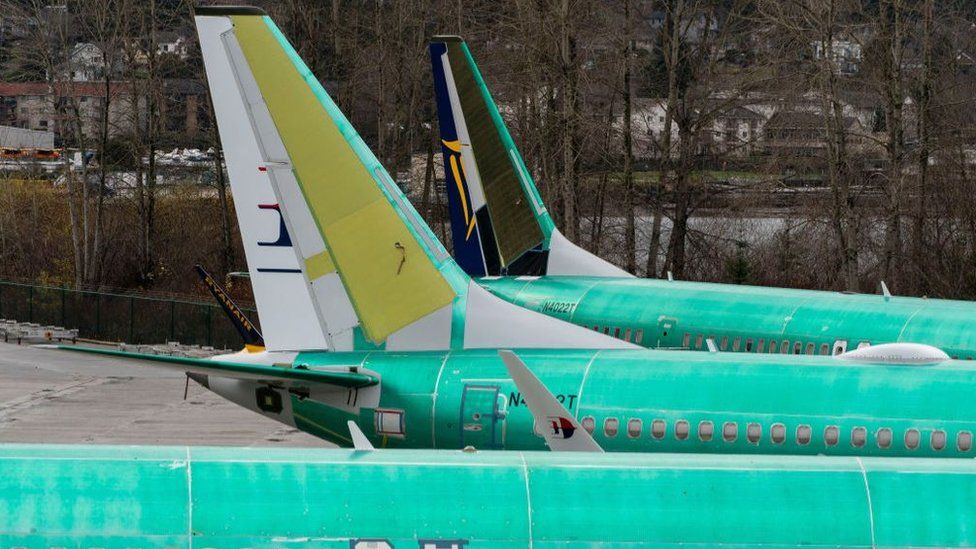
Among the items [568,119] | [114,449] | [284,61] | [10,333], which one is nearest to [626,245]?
[568,119]

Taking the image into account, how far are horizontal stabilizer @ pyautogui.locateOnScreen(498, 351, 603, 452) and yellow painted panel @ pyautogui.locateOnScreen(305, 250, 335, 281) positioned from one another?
487 cm

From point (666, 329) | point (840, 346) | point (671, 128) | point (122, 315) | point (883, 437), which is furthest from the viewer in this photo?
point (671, 128)

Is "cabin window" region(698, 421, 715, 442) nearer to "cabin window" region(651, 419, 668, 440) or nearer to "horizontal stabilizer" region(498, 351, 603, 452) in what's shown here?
"cabin window" region(651, 419, 668, 440)

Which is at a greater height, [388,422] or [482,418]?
[482,418]

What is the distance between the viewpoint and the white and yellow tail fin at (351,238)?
2083 centimetres

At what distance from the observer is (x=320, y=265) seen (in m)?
21.1

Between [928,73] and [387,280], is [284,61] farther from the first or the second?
[928,73]

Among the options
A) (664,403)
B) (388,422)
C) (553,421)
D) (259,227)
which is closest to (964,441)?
(664,403)

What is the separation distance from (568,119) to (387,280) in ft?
81.8

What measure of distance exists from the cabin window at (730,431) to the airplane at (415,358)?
17 millimetres

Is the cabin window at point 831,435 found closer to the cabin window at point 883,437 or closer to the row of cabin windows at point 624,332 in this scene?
the cabin window at point 883,437

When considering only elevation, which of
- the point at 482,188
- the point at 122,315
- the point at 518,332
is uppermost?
the point at 482,188

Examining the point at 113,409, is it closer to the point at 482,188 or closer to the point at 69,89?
the point at 482,188

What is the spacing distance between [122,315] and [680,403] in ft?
93.0
